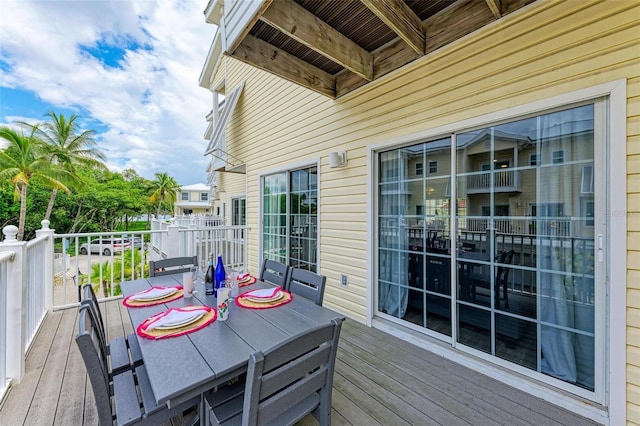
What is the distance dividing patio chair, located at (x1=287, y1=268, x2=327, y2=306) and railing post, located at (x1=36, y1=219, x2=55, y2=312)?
11.1 ft

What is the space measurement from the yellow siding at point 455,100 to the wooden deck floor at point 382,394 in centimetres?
68

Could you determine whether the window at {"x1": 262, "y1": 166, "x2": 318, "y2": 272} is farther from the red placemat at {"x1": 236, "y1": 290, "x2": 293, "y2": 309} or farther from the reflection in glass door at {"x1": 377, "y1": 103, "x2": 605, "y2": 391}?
the red placemat at {"x1": 236, "y1": 290, "x2": 293, "y2": 309}

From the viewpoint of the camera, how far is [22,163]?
11609mm

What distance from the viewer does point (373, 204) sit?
10.4 ft

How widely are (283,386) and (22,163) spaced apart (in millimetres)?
17055

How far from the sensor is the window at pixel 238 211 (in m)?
8.51

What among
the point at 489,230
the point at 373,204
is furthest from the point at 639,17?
the point at 373,204

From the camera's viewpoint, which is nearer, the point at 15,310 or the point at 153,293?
the point at 153,293

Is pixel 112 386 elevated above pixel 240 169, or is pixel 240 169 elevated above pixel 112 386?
pixel 240 169

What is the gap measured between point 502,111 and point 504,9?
779 millimetres

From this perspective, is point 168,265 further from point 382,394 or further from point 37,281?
point 382,394

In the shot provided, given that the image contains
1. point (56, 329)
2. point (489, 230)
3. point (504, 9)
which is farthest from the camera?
point (56, 329)

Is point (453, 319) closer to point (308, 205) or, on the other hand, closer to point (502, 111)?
point (502, 111)

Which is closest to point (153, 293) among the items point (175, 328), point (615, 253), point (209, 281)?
point (209, 281)
